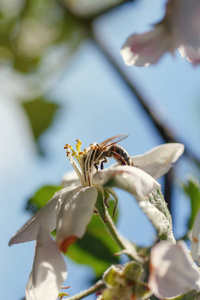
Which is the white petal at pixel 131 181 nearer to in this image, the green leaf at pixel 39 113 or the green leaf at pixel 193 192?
the green leaf at pixel 193 192

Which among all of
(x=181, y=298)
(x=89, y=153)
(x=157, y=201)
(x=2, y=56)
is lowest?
(x=181, y=298)

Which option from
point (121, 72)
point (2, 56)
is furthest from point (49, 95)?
point (121, 72)

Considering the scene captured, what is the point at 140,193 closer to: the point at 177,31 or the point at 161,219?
the point at 161,219

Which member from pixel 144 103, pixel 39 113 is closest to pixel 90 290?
pixel 144 103

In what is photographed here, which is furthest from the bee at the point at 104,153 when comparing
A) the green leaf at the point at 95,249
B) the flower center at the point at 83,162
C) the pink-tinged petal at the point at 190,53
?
the green leaf at the point at 95,249

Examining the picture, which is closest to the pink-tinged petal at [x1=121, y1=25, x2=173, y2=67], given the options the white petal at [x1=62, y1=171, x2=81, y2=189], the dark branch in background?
the white petal at [x1=62, y1=171, x2=81, y2=189]

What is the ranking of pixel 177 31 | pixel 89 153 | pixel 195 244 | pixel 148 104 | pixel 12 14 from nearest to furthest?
1. pixel 177 31
2. pixel 195 244
3. pixel 89 153
4. pixel 148 104
5. pixel 12 14
